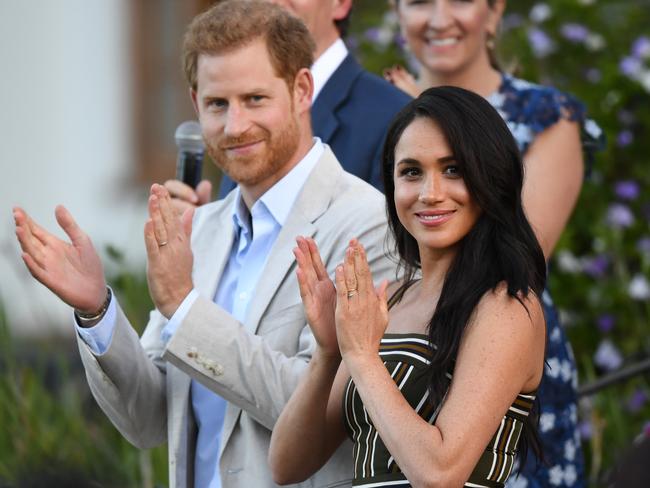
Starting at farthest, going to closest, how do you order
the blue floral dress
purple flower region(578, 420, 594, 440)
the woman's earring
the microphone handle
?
purple flower region(578, 420, 594, 440) < the woman's earring < the blue floral dress < the microphone handle

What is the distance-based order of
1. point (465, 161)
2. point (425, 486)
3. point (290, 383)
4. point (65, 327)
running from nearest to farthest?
point (425, 486) < point (465, 161) < point (290, 383) < point (65, 327)

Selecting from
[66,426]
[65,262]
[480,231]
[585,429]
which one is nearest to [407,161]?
[480,231]

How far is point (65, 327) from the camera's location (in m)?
9.55

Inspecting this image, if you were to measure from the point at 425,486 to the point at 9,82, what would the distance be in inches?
328

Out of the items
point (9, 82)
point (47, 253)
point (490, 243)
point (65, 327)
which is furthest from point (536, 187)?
point (9, 82)

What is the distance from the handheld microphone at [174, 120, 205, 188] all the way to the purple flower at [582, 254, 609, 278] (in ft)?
8.55

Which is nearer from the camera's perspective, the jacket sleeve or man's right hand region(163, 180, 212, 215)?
the jacket sleeve

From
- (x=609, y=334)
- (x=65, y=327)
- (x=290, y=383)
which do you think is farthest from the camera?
(x=65, y=327)

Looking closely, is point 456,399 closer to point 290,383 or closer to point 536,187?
point 290,383

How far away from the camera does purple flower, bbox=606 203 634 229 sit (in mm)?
6027

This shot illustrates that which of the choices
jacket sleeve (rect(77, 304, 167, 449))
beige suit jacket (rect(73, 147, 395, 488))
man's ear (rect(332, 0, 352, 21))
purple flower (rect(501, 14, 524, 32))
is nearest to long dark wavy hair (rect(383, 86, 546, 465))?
beige suit jacket (rect(73, 147, 395, 488))

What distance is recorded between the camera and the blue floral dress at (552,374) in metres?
4.00

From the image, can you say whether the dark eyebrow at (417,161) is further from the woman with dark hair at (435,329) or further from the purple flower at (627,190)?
the purple flower at (627,190)

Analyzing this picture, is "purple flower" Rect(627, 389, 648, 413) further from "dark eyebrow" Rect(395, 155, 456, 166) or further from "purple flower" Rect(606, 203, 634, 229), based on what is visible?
"dark eyebrow" Rect(395, 155, 456, 166)
